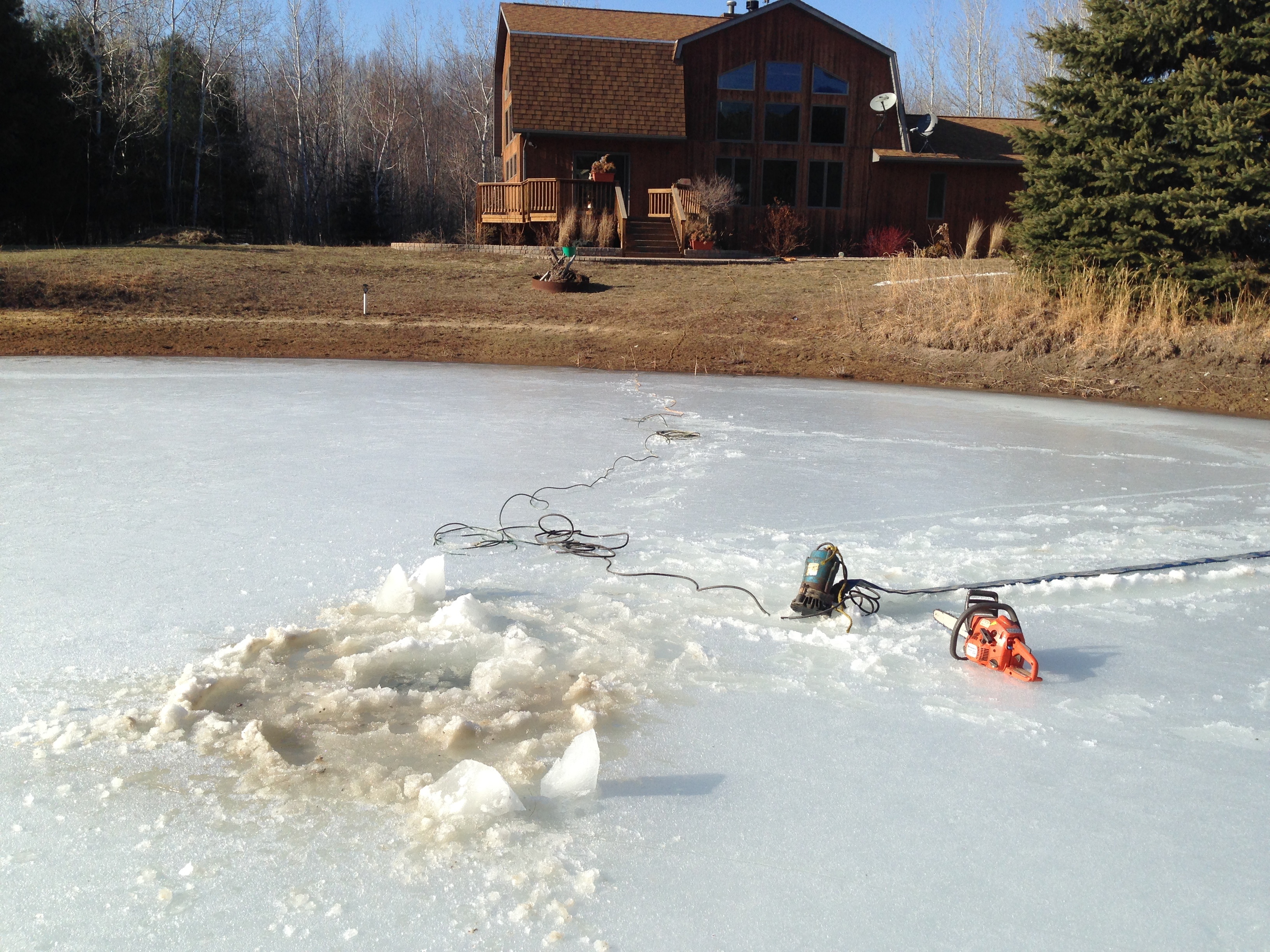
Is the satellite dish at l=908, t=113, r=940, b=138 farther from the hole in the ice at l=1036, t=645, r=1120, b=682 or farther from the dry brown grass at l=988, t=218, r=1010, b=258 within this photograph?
the hole in the ice at l=1036, t=645, r=1120, b=682

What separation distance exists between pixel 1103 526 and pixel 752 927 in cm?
377

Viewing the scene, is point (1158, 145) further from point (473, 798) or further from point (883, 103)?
point (883, 103)

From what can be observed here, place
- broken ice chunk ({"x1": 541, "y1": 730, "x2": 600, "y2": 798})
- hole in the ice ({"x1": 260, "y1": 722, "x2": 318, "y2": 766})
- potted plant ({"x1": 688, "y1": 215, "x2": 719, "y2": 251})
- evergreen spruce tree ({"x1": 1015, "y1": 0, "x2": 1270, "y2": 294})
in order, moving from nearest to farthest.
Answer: broken ice chunk ({"x1": 541, "y1": 730, "x2": 600, "y2": 798}) < hole in the ice ({"x1": 260, "y1": 722, "x2": 318, "y2": 766}) < evergreen spruce tree ({"x1": 1015, "y1": 0, "x2": 1270, "y2": 294}) < potted plant ({"x1": 688, "y1": 215, "x2": 719, "y2": 251})

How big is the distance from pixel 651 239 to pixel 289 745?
61.9 feet

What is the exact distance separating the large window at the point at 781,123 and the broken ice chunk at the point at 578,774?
2294 cm

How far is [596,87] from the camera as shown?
22.5 metres

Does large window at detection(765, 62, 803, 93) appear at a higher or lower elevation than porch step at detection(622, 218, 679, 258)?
higher

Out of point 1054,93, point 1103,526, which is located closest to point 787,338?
point 1054,93

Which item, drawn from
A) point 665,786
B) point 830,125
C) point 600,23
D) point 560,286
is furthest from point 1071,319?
point 600,23

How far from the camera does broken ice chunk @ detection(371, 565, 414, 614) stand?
12.4ft

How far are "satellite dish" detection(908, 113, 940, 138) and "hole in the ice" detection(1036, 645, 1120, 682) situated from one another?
22604 millimetres

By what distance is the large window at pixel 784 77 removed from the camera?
23438 millimetres

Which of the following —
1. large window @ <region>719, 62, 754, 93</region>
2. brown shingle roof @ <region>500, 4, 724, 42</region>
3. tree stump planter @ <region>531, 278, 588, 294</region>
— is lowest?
tree stump planter @ <region>531, 278, 588, 294</region>

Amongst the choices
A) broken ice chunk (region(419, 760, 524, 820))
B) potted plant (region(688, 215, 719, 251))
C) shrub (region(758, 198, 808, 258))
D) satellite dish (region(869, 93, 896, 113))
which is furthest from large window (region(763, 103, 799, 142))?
broken ice chunk (region(419, 760, 524, 820))
